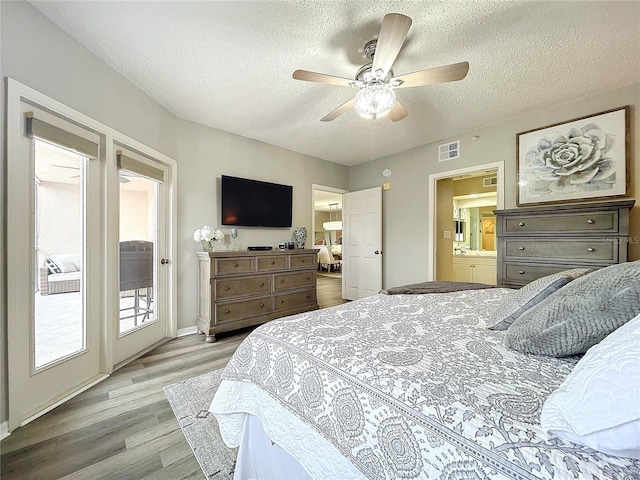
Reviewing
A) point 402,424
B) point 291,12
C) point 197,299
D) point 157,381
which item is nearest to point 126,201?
point 197,299

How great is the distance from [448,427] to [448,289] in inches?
61.8

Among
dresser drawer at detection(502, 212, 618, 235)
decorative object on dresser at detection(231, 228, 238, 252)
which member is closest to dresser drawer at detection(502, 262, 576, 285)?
dresser drawer at detection(502, 212, 618, 235)

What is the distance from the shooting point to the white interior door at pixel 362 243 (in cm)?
448

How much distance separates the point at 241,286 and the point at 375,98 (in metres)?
2.42

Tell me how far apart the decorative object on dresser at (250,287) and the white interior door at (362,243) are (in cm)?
118

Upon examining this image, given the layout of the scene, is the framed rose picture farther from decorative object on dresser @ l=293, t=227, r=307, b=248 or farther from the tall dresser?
decorative object on dresser @ l=293, t=227, r=307, b=248

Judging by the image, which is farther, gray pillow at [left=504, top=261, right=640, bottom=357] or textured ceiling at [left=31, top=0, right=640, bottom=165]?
textured ceiling at [left=31, top=0, right=640, bottom=165]

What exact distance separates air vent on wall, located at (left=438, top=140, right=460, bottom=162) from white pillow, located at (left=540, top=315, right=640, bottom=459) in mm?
3587

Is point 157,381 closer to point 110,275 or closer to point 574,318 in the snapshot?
point 110,275

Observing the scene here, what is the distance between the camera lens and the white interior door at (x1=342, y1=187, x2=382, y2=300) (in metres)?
4.48

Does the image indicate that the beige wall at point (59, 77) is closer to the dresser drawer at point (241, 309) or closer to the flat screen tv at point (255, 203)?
the flat screen tv at point (255, 203)

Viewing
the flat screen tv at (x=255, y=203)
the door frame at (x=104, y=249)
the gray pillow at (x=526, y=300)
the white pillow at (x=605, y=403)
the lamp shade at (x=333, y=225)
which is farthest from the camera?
the lamp shade at (x=333, y=225)

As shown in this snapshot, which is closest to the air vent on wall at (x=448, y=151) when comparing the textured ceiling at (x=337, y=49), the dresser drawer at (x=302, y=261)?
the textured ceiling at (x=337, y=49)

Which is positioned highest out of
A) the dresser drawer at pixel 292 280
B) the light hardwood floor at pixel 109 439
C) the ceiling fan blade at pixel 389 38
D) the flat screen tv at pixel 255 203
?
the ceiling fan blade at pixel 389 38
